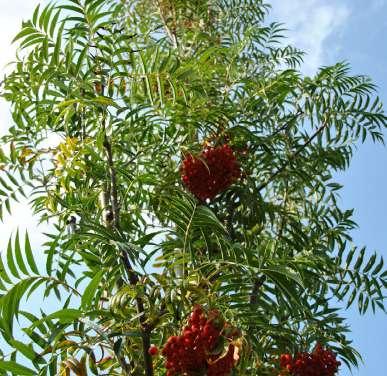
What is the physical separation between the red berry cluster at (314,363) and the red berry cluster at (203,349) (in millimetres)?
703

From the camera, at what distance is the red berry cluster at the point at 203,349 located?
71.0 inches

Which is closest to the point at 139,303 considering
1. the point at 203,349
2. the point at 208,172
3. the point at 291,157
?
the point at 203,349

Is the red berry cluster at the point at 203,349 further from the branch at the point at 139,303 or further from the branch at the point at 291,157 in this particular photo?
the branch at the point at 291,157

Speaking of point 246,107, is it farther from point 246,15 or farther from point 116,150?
point 246,15

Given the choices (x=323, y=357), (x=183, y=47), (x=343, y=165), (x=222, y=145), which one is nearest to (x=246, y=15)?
(x=183, y=47)

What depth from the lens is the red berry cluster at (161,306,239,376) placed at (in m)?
1.80

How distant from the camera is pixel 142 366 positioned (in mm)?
2230

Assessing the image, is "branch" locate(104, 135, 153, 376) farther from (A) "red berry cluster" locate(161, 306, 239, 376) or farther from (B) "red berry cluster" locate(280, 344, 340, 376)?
(B) "red berry cluster" locate(280, 344, 340, 376)

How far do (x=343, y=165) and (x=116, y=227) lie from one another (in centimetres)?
152

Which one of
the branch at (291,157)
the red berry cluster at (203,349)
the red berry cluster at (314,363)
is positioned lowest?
the red berry cluster at (203,349)

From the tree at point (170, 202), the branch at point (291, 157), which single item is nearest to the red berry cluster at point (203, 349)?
the tree at point (170, 202)

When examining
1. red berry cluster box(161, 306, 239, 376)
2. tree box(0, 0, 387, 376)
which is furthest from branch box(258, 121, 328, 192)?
red berry cluster box(161, 306, 239, 376)

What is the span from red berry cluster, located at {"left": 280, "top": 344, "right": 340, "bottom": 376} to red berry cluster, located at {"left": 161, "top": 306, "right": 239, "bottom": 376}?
703 millimetres

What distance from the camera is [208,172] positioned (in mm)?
2639
